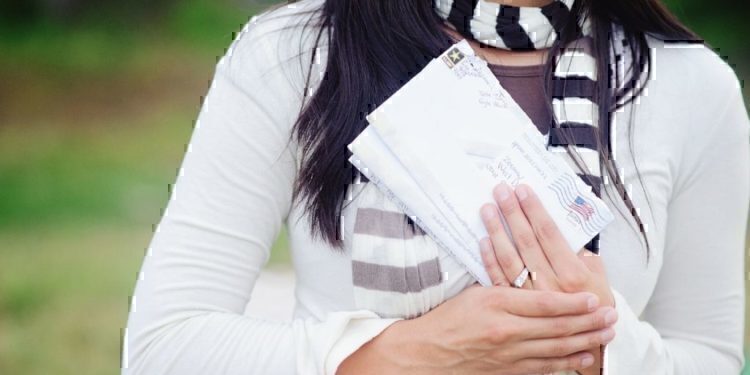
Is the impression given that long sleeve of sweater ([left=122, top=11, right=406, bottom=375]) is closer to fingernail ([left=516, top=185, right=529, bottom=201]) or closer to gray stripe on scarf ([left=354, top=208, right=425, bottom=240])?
gray stripe on scarf ([left=354, top=208, right=425, bottom=240])

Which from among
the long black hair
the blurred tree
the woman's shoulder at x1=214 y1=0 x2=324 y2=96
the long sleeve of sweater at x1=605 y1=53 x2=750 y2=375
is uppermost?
the woman's shoulder at x1=214 y1=0 x2=324 y2=96

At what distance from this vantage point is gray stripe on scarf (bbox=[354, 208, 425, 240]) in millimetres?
1167

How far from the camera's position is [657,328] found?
4.68 feet

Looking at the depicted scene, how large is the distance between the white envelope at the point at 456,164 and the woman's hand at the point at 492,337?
0.18 feet

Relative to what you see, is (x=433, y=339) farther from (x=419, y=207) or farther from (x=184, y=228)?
(x=184, y=228)

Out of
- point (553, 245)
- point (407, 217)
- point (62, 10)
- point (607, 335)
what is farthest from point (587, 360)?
point (62, 10)

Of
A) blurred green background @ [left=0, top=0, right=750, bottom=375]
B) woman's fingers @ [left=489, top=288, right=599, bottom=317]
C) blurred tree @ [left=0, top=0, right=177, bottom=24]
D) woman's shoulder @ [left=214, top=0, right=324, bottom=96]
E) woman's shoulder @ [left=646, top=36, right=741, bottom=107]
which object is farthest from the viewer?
blurred tree @ [left=0, top=0, right=177, bottom=24]

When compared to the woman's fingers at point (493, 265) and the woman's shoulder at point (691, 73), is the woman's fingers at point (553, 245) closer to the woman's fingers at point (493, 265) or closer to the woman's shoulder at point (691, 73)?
the woman's fingers at point (493, 265)

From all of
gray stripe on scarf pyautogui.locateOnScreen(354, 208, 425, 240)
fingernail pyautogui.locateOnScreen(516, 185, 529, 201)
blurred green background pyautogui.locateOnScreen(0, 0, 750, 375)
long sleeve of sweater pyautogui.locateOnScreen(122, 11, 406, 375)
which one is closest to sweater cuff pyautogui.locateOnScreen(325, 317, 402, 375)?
long sleeve of sweater pyautogui.locateOnScreen(122, 11, 406, 375)

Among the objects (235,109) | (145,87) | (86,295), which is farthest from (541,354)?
(145,87)

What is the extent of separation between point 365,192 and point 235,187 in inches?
6.1

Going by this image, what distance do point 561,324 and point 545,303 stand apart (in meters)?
0.04

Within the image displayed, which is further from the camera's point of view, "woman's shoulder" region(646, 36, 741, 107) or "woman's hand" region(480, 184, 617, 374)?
"woman's shoulder" region(646, 36, 741, 107)

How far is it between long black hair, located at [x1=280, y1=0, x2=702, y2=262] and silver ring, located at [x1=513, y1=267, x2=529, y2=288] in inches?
7.1
